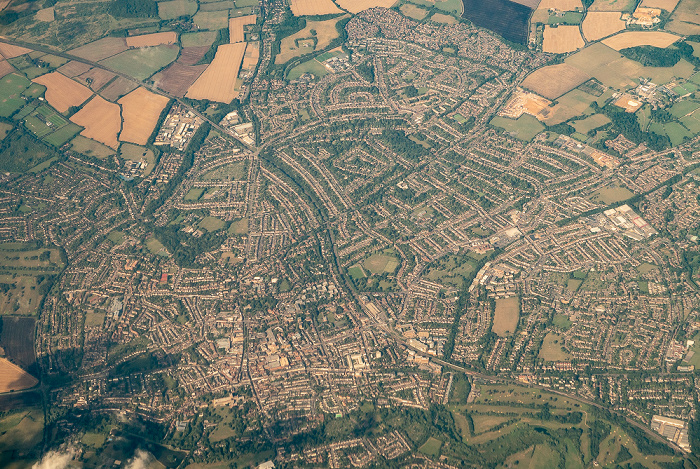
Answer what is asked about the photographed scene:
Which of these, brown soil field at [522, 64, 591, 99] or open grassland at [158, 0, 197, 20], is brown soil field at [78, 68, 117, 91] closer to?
open grassland at [158, 0, 197, 20]

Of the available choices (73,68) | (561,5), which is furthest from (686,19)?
(73,68)

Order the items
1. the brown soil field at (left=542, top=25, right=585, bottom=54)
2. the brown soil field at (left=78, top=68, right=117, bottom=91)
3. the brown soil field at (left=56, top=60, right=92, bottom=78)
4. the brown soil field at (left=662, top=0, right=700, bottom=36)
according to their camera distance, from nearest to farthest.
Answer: the brown soil field at (left=78, top=68, right=117, bottom=91)
the brown soil field at (left=56, top=60, right=92, bottom=78)
the brown soil field at (left=542, top=25, right=585, bottom=54)
the brown soil field at (left=662, top=0, right=700, bottom=36)

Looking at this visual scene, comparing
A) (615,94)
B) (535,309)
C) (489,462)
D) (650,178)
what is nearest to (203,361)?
(489,462)

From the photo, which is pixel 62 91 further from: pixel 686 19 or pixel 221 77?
pixel 686 19

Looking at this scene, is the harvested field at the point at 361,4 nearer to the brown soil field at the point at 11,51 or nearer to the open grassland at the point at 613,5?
the open grassland at the point at 613,5

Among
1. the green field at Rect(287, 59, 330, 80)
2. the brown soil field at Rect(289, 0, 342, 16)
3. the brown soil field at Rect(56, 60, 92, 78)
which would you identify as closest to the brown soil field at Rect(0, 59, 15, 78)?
the brown soil field at Rect(56, 60, 92, 78)
